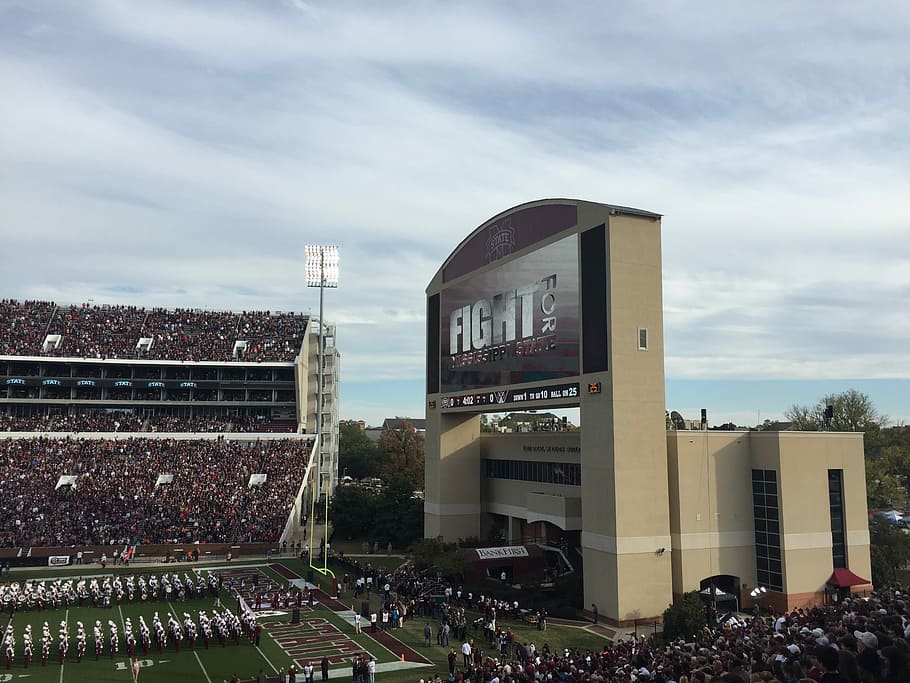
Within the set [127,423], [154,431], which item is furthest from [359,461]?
[154,431]

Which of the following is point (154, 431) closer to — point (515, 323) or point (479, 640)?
point (515, 323)

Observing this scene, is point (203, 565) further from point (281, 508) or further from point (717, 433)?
point (717, 433)

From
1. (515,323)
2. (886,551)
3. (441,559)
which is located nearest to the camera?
(441,559)

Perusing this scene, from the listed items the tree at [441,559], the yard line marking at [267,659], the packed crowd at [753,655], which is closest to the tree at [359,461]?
the tree at [441,559]

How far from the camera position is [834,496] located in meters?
35.6

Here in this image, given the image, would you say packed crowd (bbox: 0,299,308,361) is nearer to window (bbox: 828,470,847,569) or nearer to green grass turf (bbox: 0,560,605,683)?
green grass turf (bbox: 0,560,605,683)

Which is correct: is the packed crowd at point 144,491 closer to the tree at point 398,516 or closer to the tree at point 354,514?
the tree at point 354,514

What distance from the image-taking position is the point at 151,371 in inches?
2729

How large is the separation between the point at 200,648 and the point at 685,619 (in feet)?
59.3

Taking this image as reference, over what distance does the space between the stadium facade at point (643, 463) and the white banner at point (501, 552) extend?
2.14 meters

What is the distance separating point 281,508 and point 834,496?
35.8 metres

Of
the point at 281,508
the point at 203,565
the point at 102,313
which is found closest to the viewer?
the point at 203,565

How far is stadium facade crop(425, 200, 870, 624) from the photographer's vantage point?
107ft

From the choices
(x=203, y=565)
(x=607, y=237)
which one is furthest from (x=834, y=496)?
(x=203, y=565)
